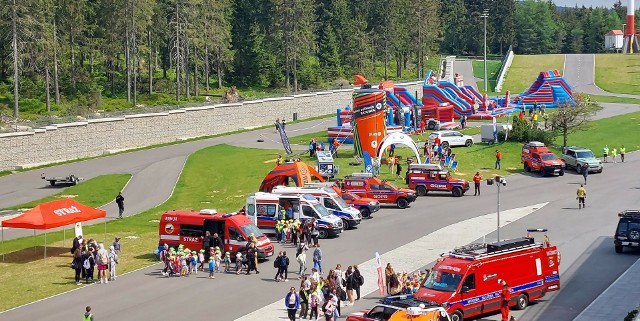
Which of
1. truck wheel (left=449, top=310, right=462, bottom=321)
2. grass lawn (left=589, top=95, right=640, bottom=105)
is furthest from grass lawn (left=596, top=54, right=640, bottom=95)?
truck wheel (left=449, top=310, right=462, bottom=321)

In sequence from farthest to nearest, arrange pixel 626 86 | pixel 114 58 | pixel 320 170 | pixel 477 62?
pixel 477 62, pixel 626 86, pixel 114 58, pixel 320 170

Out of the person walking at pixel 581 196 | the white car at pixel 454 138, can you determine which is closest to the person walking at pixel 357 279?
the person walking at pixel 581 196

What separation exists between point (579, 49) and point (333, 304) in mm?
148254

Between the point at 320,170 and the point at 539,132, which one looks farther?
the point at 539,132

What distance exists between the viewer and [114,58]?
91.6m

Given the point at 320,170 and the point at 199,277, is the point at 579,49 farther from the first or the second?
the point at 199,277

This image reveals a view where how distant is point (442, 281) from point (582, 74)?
99275 mm

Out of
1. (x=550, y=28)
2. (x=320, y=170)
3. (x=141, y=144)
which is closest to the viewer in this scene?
(x=320, y=170)

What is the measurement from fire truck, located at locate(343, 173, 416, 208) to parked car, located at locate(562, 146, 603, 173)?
14.5 meters

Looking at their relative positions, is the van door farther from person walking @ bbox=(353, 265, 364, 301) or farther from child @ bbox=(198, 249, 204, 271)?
person walking @ bbox=(353, 265, 364, 301)

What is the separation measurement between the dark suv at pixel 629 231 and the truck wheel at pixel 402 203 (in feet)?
43.4

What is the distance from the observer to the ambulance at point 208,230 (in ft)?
121

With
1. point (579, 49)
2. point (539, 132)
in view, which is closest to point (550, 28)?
point (579, 49)

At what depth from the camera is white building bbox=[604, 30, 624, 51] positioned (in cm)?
15988
